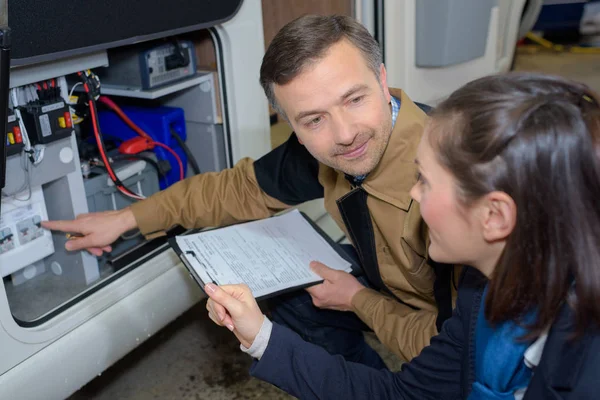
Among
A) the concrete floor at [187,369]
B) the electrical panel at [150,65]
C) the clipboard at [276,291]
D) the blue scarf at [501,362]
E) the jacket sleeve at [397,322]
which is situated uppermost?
the electrical panel at [150,65]

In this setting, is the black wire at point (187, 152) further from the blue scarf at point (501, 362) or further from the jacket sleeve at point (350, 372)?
the blue scarf at point (501, 362)

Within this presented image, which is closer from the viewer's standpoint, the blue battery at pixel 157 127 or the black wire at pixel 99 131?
the black wire at pixel 99 131

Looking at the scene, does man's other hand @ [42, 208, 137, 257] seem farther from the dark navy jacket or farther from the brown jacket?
the dark navy jacket

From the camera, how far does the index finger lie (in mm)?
1183

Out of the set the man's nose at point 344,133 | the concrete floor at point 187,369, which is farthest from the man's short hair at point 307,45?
the concrete floor at point 187,369

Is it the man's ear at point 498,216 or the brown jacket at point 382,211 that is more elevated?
the man's ear at point 498,216

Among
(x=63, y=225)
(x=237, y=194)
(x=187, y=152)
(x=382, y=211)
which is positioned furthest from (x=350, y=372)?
(x=187, y=152)

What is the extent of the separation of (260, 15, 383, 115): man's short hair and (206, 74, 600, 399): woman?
13.8 inches

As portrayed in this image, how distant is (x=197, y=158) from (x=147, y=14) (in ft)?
1.59

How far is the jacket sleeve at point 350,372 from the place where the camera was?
828 mm

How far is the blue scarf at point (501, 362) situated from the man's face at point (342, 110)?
35cm

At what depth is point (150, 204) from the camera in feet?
4.04

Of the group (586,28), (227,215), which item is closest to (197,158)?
(227,215)

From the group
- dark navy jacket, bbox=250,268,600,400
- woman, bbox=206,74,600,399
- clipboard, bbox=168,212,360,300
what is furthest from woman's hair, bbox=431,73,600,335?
clipboard, bbox=168,212,360,300
